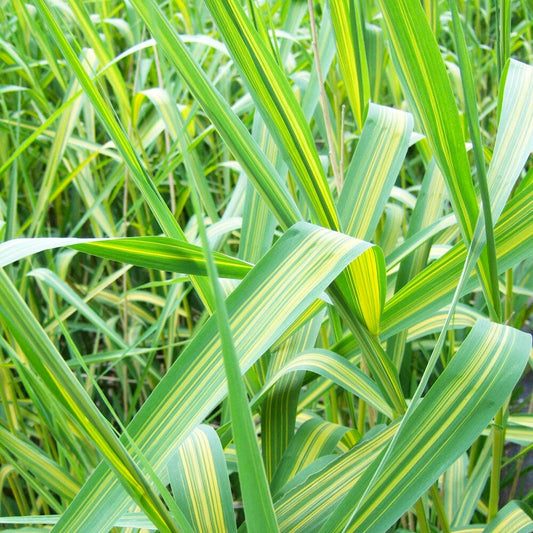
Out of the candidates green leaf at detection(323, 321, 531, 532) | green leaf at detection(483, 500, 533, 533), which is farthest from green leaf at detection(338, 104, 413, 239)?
green leaf at detection(483, 500, 533, 533)

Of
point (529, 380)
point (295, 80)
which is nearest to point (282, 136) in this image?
point (295, 80)

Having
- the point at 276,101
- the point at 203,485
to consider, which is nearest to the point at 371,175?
the point at 276,101

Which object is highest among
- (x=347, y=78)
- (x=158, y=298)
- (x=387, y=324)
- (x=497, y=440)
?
(x=347, y=78)

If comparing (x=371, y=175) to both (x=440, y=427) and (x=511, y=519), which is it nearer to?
(x=440, y=427)

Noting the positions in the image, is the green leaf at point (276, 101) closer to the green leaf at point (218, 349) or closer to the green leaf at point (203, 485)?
the green leaf at point (218, 349)

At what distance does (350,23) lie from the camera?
0.48 meters

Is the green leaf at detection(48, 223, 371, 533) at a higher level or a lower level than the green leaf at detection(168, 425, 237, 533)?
higher

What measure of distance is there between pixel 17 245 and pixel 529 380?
3.59 ft

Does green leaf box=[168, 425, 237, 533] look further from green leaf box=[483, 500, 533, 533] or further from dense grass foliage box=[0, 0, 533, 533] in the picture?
green leaf box=[483, 500, 533, 533]

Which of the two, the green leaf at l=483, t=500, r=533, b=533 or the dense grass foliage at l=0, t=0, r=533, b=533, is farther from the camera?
the green leaf at l=483, t=500, r=533, b=533

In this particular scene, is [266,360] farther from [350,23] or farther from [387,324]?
A: [350,23]

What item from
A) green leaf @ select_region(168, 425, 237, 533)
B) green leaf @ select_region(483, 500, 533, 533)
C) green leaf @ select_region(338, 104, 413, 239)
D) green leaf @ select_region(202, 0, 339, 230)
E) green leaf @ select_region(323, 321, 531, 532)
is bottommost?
green leaf @ select_region(483, 500, 533, 533)

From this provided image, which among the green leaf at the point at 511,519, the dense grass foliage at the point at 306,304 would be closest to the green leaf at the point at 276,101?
the dense grass foliage at the point at 306,304

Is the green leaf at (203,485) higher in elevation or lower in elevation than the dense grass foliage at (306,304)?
lower
